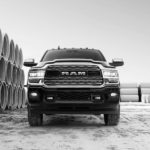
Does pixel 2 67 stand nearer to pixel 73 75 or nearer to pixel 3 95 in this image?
pixel 3 95

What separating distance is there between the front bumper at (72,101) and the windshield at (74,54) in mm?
1730

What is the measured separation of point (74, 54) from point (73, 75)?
1.67 metres

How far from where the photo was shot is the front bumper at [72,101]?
6754mm

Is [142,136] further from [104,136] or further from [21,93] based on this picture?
[21,93]

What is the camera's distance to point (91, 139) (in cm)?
559

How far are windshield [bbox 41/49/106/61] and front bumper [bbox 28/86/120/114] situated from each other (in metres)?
1.73

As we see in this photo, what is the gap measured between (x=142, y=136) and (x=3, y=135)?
7.89ft

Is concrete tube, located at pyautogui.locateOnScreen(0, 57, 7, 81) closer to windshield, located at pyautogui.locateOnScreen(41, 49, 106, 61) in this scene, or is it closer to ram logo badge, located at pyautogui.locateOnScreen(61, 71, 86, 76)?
windshield, located at pyautogui.locateOnScreen(41, 49, 106, 61)

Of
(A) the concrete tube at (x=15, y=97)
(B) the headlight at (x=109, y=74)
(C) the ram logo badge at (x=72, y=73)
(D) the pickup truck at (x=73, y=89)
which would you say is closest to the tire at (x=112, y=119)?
(D) the pickup truck at (x=73, y=89)

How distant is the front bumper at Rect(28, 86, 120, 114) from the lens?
675 centimetres

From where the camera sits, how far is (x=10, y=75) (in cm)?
1195

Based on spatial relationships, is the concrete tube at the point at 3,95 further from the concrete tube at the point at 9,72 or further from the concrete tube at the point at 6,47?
the concrete tube at the point at 6,47

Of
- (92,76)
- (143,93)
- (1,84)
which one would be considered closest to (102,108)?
(92,76)

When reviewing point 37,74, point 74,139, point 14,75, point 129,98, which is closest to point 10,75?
point 14,75
